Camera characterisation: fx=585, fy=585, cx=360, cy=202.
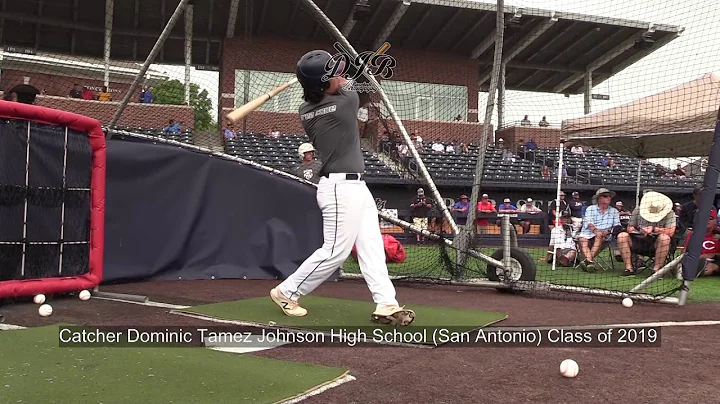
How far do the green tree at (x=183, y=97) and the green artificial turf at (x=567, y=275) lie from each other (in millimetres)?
7446

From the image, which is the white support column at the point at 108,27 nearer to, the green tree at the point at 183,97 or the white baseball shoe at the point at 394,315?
the green tree at the point at 183,97

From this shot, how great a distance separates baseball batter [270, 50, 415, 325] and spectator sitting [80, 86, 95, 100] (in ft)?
32.4

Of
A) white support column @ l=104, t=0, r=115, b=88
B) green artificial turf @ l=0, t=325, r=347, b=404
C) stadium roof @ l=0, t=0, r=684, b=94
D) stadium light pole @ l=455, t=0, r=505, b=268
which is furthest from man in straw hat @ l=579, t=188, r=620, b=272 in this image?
white support column @ l=104, t=0, r=115, b=88

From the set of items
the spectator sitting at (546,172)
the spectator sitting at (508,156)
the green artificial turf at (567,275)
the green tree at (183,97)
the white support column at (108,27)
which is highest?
the white support column at (108,27)

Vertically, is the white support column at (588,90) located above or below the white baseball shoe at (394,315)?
above

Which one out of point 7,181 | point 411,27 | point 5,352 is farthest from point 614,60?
point 5,352

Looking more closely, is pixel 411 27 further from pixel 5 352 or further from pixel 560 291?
pixel 5 352

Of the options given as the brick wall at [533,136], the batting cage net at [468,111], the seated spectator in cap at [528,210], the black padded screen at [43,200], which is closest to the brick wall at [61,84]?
the batting cage net at [468,111]

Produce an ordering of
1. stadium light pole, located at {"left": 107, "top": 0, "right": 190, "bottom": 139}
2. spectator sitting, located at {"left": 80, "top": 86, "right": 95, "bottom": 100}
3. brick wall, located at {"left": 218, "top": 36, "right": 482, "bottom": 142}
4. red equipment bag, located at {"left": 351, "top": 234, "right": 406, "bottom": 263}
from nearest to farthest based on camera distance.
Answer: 1. stadium light pole, located at {"left": 107, "top": 0, "right": 190, "bottom": 139}
2. red equipment bag, located at {"left": 351, "top": 234, "right": 406, "bottom": 263}
3. spectator sitting, located at {"left": 80, "top": 86, "right": 95, "bottom": 100}
4. brick wall, located at {"left": 218, "top": 36, "right": 482, "bottom": 142}

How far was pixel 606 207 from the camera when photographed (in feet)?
32.3

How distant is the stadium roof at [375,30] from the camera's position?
15804 mm

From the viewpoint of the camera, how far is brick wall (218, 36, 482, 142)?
15711mm

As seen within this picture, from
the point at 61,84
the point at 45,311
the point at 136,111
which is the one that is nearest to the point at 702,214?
the point at 45,311

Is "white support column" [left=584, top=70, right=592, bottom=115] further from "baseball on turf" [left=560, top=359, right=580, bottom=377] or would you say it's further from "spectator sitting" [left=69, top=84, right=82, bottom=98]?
"spectator sitting" [left=69, top=84, right=82, bottom=98]
